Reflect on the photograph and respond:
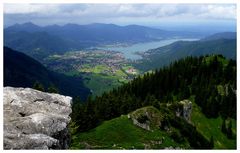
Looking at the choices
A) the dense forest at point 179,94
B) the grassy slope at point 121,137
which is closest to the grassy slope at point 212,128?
the dense forest at point 179,94

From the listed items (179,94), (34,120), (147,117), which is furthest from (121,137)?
(179,94)

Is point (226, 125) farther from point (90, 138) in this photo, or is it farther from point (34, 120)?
point (34, 120)

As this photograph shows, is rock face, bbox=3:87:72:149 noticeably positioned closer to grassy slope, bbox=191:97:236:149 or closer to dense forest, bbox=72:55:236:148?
dense forest, bbox=72:55:236:148

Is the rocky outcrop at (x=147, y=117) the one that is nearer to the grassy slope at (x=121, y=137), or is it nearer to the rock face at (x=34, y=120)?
the grassy slope at (x=121, y=137)

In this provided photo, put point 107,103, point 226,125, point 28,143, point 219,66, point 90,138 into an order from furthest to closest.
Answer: point 219,66
point 226,125
point 107,103
point 90,138
point 28,143

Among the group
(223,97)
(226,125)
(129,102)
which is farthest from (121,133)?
(223,97)

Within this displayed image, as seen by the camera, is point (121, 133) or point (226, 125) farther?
point (226, 125)

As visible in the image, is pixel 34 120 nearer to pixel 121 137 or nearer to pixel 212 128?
pixel 121 137
